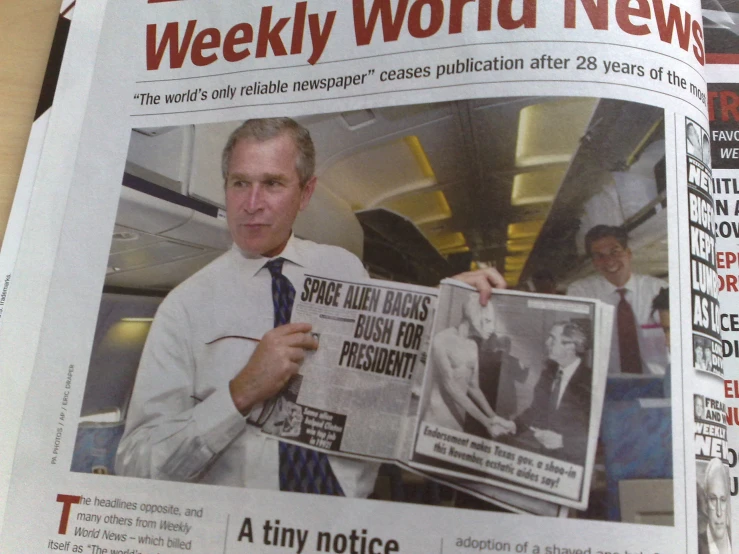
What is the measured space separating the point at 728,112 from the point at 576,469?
407 millimetres

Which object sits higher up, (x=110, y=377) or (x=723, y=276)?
(x=723, y=276)

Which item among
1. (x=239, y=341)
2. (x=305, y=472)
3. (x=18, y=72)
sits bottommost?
(x=305, y=472)

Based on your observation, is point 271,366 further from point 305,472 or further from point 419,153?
point 419,153

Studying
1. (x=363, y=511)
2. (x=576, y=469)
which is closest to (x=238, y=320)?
(x=363, y=511)

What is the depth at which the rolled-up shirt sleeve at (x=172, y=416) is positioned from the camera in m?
0.47

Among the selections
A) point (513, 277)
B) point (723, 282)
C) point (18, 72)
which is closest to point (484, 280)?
point (513, 277)

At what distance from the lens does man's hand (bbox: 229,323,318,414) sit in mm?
476

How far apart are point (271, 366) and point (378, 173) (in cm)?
20

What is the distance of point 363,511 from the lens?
1.44 ft

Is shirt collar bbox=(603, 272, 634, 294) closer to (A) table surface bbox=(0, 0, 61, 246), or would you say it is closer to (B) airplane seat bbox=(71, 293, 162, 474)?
(B) airplane seat bbox=(71, 293, 162, 474)

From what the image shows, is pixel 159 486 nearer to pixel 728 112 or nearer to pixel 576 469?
pixel 576 469

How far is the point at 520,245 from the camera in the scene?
46 centimetres

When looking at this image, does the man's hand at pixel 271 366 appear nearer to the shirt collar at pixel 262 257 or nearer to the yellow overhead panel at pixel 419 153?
the shirt collar at pixel 262 257

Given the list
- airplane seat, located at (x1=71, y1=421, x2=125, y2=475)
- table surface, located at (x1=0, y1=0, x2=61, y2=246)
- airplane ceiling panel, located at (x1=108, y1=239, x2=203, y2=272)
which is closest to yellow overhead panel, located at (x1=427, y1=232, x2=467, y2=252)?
airplane ceiling panel, located at (x1=108, y1=239, x2=203, y2=272)
